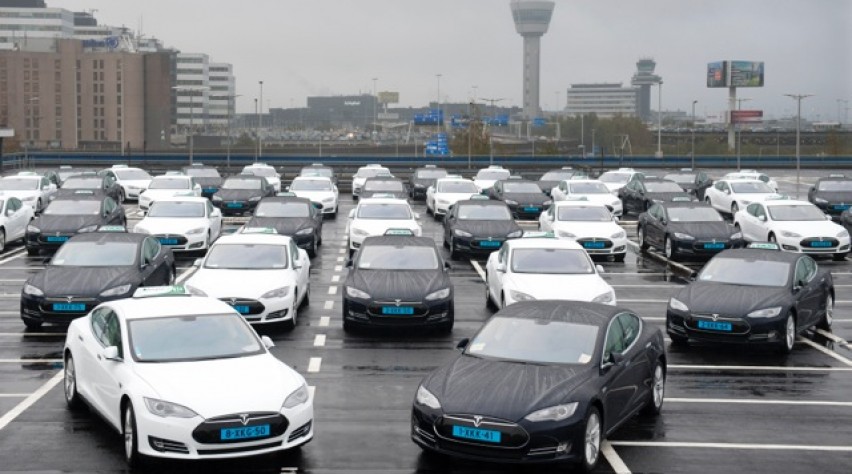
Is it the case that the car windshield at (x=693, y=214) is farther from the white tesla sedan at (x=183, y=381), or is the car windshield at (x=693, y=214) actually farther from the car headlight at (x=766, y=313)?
the white tesla sedan at (x=183, y=381)

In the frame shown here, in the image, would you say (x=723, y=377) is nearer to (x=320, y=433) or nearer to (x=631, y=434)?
(x=631, y=434)

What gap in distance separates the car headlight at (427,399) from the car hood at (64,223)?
67.0 feet

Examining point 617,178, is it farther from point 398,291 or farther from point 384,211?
point 398,291

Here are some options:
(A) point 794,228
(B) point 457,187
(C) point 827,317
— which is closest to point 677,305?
(C) point 827,317

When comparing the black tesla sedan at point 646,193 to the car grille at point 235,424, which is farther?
the black tesla sedan at point 646,193

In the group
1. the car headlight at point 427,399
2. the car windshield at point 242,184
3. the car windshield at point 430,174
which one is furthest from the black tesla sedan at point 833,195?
the car headlight at point 427,399

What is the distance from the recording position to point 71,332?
13609mm

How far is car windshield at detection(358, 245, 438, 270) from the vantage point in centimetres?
2011

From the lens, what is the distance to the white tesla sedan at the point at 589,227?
29.0m

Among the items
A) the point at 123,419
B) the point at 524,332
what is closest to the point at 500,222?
the point at 524,332

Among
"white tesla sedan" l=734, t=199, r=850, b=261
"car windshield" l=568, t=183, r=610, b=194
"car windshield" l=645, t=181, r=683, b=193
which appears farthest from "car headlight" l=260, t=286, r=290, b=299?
"car windshield" l=645, t=181, r=683, b=193

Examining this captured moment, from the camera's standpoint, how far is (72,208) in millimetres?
31062

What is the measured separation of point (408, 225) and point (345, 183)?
33.4 m

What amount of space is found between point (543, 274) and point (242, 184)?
23461 millimetres
